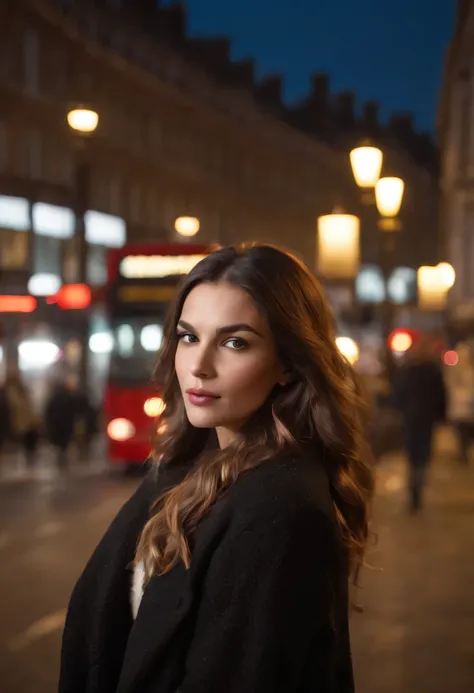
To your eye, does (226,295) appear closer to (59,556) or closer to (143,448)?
(59,556)

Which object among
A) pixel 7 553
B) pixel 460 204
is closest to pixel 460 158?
pixel 460 204

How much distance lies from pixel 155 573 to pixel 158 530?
9 centimetres

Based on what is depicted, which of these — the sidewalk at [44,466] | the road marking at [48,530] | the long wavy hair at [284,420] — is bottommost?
the sidewalk at [44,466]

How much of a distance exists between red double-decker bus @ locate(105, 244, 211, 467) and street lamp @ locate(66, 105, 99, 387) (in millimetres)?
827

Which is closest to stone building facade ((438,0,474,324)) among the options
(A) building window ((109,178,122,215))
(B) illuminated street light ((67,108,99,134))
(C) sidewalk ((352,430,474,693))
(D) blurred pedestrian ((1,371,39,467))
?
(A) building window ((109,178,122,215))

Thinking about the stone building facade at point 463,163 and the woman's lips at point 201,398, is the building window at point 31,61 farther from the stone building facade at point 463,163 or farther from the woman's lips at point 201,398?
the woman's lips at point 201,398

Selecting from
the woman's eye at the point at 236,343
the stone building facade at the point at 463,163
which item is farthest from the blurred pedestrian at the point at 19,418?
the stone building facade at the point at 463,163

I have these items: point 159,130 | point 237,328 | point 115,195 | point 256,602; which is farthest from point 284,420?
point 159,130

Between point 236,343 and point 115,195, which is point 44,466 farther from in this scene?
point 115,195

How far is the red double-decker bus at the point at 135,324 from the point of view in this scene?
15.2m

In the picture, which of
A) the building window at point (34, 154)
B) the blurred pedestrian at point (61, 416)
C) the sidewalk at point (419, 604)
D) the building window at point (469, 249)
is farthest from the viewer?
the building window at point (469, 249)

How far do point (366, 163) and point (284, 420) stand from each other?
11.9m

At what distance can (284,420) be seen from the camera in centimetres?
228

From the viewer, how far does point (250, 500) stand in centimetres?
205
